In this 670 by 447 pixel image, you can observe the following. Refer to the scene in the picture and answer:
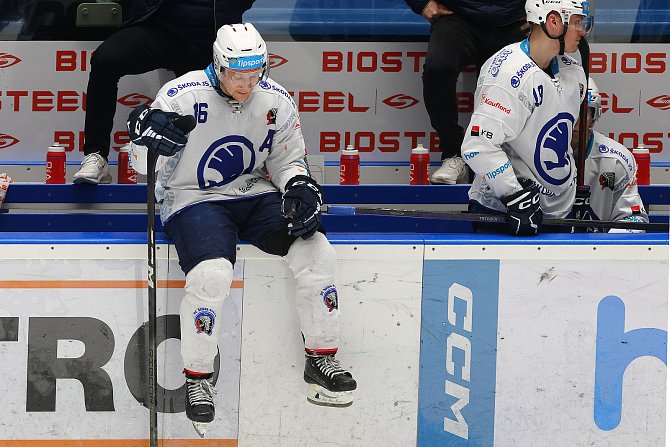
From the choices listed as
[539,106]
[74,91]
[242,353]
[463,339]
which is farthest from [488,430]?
[74,91]

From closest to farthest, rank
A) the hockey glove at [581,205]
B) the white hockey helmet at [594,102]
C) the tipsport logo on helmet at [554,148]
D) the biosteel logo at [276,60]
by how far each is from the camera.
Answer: the tipsport logo on helmet at [554,148] → the hockey glove at [581,205] → the white hockey helmet at [594,102] → the biosteel logo at [276,60]

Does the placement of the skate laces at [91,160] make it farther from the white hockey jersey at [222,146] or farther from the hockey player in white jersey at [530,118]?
the hockey player in white jersey at [530,118]

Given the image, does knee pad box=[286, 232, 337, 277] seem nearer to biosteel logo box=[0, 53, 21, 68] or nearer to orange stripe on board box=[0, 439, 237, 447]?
orange stripe on board box=[0, 439, 237, 447]

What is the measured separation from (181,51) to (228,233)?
159 cm

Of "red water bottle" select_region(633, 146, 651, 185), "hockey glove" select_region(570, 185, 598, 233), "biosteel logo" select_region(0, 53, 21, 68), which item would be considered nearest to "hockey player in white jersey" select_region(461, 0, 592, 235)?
"hockey glove" select_region(570, 185, 598, 233)

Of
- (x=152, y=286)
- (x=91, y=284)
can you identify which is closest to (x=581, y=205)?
(x=152, y=286)

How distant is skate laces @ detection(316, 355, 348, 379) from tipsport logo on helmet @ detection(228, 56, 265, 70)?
0.99 m

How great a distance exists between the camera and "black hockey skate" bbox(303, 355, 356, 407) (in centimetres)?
409

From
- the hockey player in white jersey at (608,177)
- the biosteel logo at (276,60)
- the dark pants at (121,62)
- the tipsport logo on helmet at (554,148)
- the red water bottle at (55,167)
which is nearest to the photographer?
the tipsport logo on helmet at (554,148)

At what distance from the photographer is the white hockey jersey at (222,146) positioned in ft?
13.7

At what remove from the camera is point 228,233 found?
411 centimetres

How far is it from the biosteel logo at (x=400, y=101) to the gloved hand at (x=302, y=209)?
1.80 metres

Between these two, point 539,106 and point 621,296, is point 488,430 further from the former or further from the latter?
point 539,106

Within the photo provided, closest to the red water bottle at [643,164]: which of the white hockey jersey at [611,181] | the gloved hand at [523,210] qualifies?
the white hockey jersey at [611,181]
